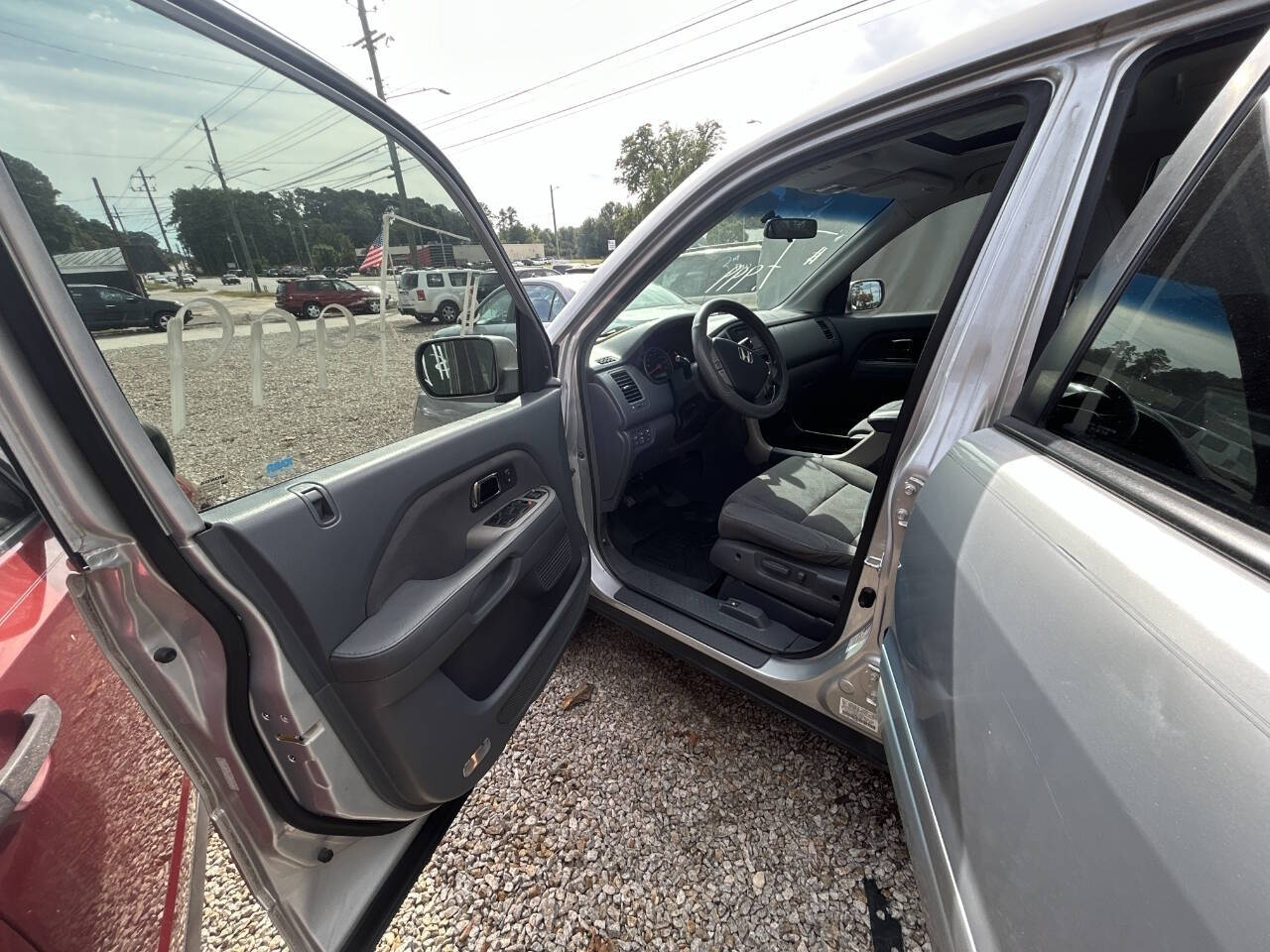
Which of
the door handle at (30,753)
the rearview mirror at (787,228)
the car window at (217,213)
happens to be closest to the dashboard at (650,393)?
the rearview mirror at (787,228)

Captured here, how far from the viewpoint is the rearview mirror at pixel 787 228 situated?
2.46 m

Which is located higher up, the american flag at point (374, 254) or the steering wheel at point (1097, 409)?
the american flag at point (374, 254)

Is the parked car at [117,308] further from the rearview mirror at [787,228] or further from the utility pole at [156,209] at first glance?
the rearview mirror at [787,228]

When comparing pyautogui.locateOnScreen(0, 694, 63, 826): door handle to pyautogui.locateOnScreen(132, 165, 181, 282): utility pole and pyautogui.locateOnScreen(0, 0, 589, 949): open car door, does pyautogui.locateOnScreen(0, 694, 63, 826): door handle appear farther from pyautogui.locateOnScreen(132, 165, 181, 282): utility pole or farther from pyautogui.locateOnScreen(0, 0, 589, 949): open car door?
pyautogui.locateOnScreen(132, 165, 181, 282): utility pole

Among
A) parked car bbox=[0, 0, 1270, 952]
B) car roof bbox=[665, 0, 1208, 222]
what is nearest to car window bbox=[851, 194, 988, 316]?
parked car bbox=[0, 0, 1270, 952]

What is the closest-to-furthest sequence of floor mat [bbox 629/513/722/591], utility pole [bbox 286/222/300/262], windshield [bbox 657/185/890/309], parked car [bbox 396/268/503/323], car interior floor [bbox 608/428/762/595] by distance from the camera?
utility pole [bbox 286/222/300/262], parked car [bbox 396/268/503/323], floor mat [bbox 629/513/722/591], car interior floor [bbox 608/428/762/595], windshield [bbox 657/185/890/309]

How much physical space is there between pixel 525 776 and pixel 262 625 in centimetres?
122

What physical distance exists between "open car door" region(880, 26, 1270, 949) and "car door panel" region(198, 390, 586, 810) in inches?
36.2

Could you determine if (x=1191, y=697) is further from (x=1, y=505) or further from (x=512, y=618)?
(x=1, y=505)

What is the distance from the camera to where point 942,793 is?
2.91 feet

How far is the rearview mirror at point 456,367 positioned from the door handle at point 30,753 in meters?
0.88

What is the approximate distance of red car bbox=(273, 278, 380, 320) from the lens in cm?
98

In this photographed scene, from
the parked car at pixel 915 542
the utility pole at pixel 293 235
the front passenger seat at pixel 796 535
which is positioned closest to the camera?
the parked car at pixel 915 542

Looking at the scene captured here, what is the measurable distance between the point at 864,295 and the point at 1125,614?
362 cm
